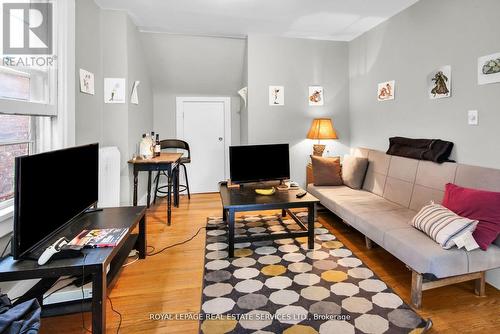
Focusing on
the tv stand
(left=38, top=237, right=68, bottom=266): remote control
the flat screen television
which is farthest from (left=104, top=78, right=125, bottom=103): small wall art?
(left=38, top=237, right=68, bottom=266): remote control

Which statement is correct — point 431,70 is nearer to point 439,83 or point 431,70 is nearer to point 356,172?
point 439,83

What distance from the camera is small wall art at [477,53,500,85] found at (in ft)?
6.92

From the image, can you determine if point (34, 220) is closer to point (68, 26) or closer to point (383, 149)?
point (68, 26)

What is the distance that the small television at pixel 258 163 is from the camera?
2912 millimetres

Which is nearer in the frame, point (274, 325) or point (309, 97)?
point (274, 325)

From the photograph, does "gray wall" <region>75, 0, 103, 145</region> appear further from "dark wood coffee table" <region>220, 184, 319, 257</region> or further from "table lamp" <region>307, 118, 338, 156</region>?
"table lamp" <region>307, 118, 338, 156</region>

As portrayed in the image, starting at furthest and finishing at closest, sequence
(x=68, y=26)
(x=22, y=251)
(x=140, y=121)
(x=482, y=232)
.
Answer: (x=140, y=121)
(x=68, y=26)
(x=482, y=232)
(x=22, y=251)

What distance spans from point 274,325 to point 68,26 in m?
2.75

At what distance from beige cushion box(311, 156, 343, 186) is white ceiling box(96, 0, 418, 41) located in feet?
5.63

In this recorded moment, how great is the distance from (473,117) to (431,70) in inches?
26.9

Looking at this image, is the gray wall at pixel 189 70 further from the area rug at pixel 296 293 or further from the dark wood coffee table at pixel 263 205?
the area rug at pixel 296 293

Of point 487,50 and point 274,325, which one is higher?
point 487,50

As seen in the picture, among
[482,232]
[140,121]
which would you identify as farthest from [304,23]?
[482,232]

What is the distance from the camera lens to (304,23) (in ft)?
11.6
